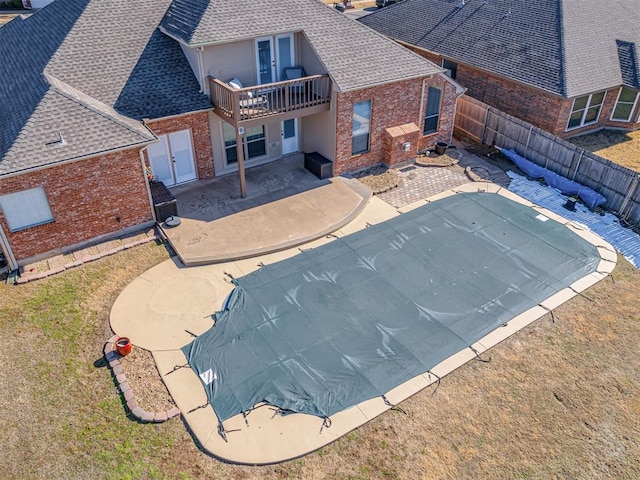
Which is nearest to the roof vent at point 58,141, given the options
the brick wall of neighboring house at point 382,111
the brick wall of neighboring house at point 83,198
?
the brick wall of neighboring house at point 83,198

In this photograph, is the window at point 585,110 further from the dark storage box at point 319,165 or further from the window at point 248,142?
the window at point 248,142

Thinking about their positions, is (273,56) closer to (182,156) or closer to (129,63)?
(182,156)

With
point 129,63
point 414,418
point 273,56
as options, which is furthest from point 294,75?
point 414,418

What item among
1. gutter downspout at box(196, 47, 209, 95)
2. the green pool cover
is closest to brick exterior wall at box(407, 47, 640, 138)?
the green pool cover

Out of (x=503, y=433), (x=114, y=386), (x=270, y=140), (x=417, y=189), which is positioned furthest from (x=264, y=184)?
(x=503, y=433)

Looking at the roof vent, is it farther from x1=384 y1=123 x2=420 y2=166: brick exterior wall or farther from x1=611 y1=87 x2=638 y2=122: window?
x1=611 y1=87 x2=638 y2=122: window

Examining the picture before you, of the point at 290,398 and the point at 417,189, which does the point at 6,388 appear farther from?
the point at 417,189
